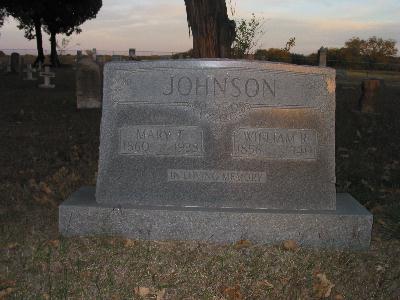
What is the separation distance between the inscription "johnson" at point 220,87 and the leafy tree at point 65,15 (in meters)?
40.2

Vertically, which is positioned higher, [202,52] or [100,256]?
[202,52]

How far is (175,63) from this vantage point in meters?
4.93

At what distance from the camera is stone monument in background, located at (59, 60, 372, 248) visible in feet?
16.2

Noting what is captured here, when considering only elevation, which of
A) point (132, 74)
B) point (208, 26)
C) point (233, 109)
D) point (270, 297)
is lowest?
point (270, 297)

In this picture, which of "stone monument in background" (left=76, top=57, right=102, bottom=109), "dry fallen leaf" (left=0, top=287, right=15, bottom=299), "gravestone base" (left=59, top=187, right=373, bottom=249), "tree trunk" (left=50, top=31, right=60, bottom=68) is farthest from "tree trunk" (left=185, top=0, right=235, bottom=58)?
"tree trunk" (left=50, top=31, right=60, bottom=68)

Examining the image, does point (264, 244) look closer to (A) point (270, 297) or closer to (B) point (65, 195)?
(A) point (270, 297)

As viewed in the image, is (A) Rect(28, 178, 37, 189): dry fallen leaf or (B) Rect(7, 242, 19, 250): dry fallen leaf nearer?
(B) Rect(7, 242, 19, 250): dry fallen leaf

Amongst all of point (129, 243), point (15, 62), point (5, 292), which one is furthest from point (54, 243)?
point (15, 62)

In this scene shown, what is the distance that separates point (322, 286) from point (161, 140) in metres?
1.86

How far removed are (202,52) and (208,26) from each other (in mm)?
390

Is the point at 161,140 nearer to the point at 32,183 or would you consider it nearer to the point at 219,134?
the point at 219,134

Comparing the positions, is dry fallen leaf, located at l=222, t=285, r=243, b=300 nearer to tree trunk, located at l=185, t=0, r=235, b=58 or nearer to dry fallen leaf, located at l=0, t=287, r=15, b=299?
dry fallen leaf, located at l=0, t=287, r=15, b=299

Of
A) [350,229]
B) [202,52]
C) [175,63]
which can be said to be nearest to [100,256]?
[175,63]

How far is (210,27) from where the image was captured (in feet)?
27.5
